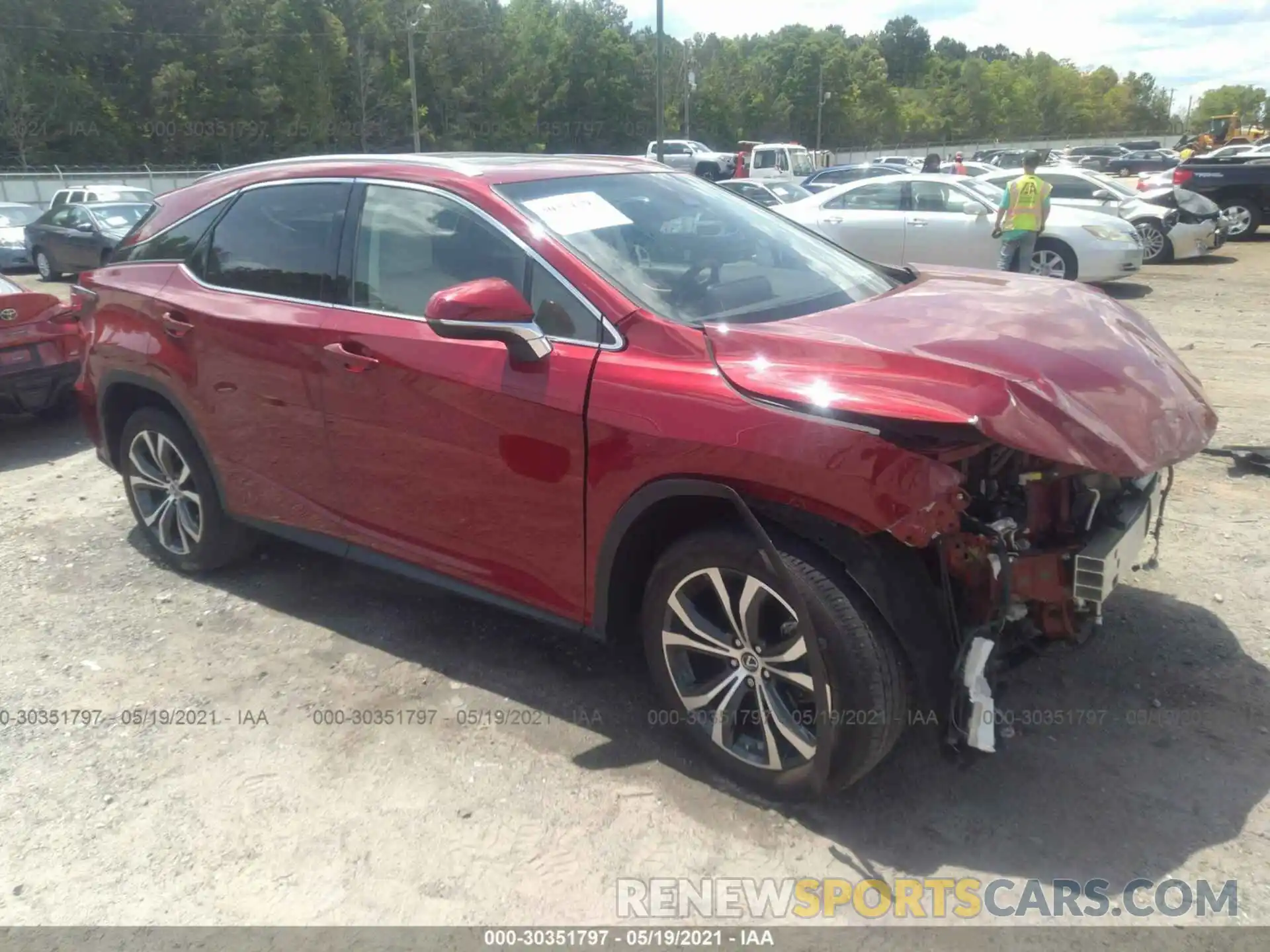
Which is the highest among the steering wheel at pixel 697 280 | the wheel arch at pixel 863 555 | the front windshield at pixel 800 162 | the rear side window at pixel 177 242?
the front windshield at pixel 800 162

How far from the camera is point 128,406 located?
190 inches

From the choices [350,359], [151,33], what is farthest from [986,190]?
[151,33]

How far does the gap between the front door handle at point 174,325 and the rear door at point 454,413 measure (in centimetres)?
93

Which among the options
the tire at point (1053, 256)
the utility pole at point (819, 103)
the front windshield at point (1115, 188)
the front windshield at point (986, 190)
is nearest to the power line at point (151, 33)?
the front windshield at point (986, 190)

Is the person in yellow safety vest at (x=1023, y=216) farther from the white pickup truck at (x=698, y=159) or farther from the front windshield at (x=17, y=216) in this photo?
the white pickup truck at (x=698, y=159)

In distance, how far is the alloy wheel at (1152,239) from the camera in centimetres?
1509

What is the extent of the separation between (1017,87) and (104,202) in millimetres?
118888

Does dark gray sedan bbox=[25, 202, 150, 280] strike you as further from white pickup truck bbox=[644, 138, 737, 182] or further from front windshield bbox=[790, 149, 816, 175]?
front windshield bbox=[790, 149, 816, 175]

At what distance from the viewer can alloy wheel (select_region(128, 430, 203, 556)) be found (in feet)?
15.1

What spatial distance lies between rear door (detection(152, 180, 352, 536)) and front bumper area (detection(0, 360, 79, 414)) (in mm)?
3471

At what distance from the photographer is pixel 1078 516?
2979mm

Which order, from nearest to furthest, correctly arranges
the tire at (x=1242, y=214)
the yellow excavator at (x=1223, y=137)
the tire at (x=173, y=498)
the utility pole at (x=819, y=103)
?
the tire at (x=173, y=498) → the tire at (x=1242, y=214) → the yellow excavator at (x=1223, y=137) → the utility pole at (x=819, y=103)

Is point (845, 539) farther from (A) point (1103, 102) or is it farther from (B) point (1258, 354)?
(A) point (1103, 102)

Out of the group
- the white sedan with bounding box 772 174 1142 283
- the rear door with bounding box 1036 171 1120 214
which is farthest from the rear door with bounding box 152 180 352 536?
the rear door with bounding box 1036 171 1120 214
